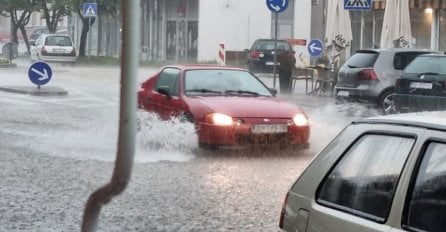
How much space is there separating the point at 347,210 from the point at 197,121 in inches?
330

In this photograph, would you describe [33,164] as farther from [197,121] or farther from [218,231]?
[218,231]

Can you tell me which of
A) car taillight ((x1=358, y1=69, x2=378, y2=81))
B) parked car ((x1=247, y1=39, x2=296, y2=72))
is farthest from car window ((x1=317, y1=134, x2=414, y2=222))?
parked car ((x1=247, y1=39, x2=296, y2=72))

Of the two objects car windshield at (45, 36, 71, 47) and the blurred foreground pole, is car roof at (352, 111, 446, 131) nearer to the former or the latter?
the blurred foreground pole

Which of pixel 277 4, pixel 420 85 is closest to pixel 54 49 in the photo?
pixel 277 4

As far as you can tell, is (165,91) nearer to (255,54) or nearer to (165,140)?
(165,140)

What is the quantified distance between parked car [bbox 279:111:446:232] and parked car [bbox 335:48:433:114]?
Answer: 1416 cm

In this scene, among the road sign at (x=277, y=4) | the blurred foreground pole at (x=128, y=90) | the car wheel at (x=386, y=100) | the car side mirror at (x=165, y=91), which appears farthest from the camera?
the road sign at (x=277, y=4)

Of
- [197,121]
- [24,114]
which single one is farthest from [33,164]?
[24,114]

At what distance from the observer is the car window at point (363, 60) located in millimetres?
18688

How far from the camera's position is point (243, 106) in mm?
12125

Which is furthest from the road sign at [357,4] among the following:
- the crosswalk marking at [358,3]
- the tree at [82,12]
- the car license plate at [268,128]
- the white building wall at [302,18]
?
the tree at [82,12]

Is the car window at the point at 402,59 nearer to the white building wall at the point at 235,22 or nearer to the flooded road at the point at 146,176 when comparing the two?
the flooded road at the point at 146,176

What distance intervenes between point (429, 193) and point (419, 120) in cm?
41

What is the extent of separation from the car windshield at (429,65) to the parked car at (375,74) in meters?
1.83
